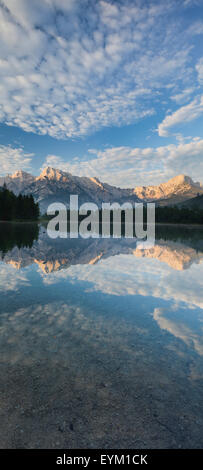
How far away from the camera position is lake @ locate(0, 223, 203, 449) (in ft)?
→ 14.4

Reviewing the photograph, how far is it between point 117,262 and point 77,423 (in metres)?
20.3

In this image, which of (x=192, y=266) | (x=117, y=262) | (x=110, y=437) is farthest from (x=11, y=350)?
(x=192, y=266)

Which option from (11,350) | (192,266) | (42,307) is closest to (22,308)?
(42,307)

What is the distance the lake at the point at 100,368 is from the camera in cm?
439

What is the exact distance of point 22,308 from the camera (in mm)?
10914

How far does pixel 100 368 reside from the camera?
651 cm

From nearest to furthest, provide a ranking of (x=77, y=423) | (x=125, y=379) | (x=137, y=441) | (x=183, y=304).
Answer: (x=137, y=441) < (x=77, y=423) < (x=125, y=379) < (x=183, y=304)

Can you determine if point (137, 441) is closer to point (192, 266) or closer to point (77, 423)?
point (77, 423)

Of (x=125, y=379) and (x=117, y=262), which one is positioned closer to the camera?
(x=125, y=379)

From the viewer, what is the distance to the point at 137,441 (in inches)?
166

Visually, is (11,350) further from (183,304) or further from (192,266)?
(192,266)
